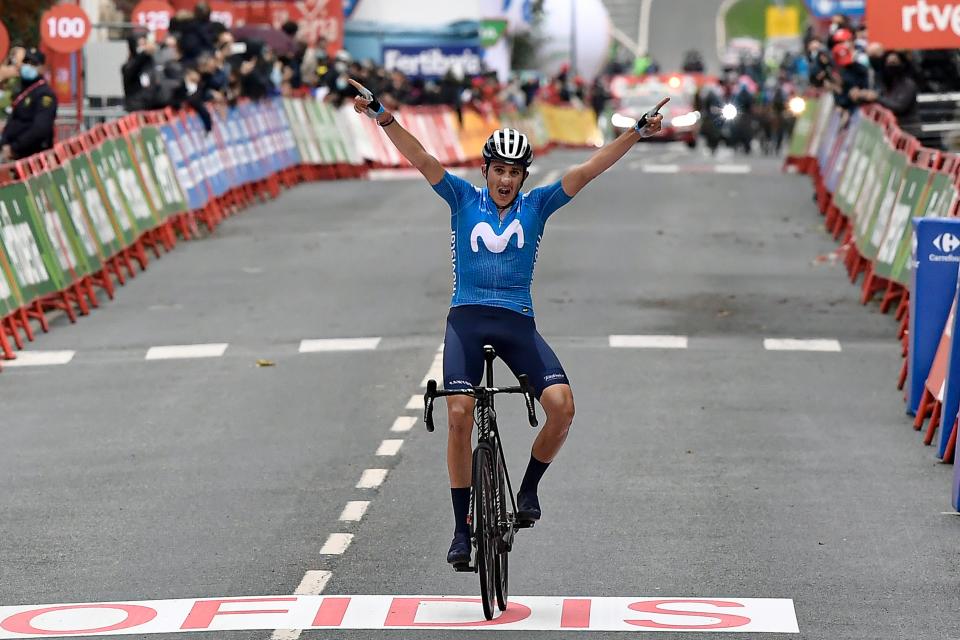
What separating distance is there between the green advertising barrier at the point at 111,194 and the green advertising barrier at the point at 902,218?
27.4 ft

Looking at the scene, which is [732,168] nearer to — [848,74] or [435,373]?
[848,74]

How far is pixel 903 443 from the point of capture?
1371 cm

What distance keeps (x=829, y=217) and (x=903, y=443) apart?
14904 millimetres

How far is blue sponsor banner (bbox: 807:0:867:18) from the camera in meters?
42.2

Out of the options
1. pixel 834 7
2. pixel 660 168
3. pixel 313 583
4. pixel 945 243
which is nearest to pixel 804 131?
pixel 834 7

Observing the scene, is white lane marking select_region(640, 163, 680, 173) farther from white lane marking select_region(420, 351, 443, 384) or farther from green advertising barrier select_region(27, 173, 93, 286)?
white lane marking select_region(420, 351, 443, 384)

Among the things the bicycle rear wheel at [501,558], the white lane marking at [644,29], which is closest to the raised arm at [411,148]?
the bicycle rear wheel at [501,558]

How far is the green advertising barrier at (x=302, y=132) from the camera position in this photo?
37.4 meters

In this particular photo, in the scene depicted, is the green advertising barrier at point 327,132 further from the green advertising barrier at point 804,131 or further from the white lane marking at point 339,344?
the white lane marking at point 339,344

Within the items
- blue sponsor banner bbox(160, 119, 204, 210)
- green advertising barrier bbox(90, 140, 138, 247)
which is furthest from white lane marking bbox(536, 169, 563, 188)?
green advertising barrier bbox(90, 140, 138, 247)

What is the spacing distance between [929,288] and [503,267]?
5.70 metres

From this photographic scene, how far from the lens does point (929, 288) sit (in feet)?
47.6

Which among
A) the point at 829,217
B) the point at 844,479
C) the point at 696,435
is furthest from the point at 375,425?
the point at 829,217

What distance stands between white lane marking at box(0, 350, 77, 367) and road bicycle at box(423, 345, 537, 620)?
9.05m
